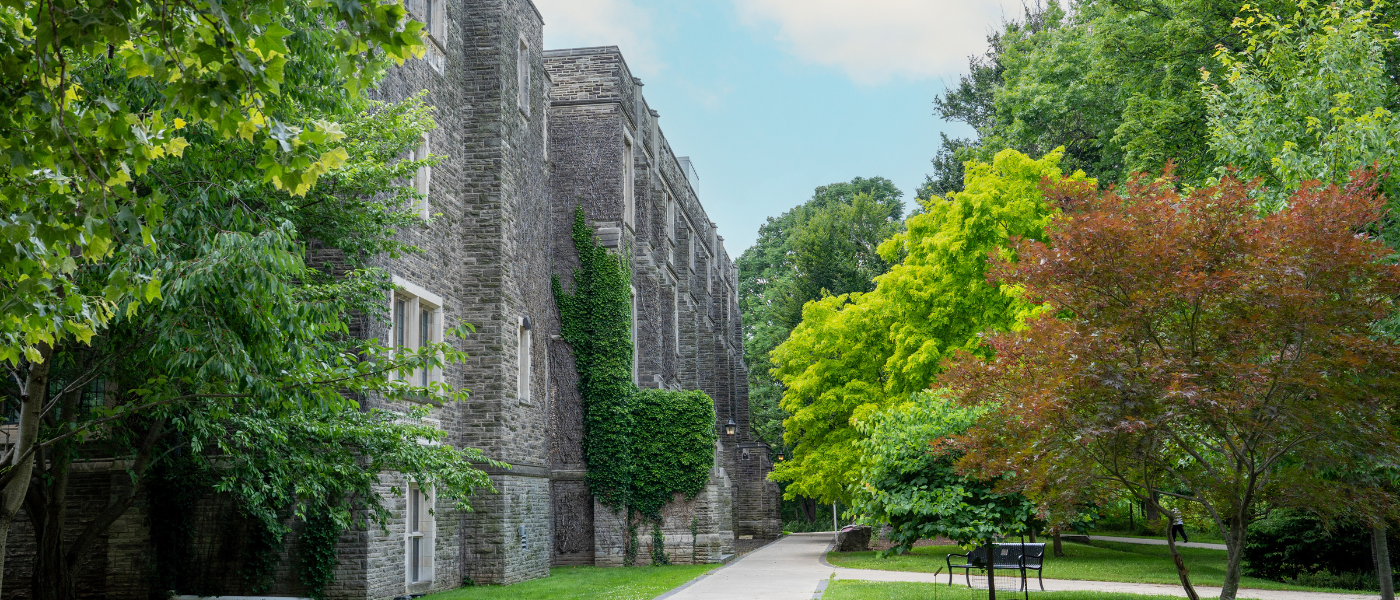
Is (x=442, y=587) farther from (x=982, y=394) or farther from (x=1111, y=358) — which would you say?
(x=1111, y=358)

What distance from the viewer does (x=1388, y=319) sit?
13586mm

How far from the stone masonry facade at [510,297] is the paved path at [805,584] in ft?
8.98

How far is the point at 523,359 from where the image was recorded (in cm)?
2241

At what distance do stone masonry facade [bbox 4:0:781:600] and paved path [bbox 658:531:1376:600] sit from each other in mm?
2736

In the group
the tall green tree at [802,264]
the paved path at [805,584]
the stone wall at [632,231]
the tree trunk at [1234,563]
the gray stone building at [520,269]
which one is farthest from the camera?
the tall green tree at [802,264]

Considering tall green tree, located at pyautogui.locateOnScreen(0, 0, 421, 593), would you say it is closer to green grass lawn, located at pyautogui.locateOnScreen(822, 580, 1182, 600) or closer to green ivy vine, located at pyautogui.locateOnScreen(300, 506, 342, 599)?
green ivy vine, located at pyautogui.locateOnScreen(300, 506, 342, 599)

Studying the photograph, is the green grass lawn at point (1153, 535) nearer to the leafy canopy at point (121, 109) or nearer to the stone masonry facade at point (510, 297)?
the stone masonry facade at point (510, 297)

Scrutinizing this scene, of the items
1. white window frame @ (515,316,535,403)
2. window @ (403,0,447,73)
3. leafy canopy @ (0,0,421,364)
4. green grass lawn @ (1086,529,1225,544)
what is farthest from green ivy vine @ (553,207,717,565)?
green grass lawn @ (1086,529,1225,544)

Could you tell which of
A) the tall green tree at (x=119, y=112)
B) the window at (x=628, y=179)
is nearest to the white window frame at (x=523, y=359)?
the window at (x=628, y=179)

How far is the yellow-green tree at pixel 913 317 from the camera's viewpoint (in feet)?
77.3

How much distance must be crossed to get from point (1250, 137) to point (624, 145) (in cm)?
1642

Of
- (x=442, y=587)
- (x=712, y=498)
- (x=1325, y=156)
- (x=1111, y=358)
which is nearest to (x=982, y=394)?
(x=1111, y=358)

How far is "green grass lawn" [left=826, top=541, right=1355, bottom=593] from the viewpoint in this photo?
20.4m

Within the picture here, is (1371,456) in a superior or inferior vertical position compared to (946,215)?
inferior
